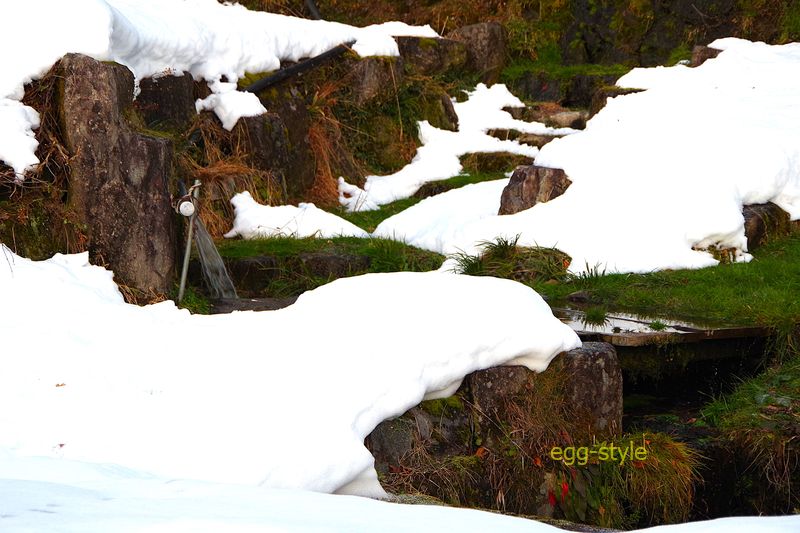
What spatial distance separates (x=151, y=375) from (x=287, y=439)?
725 mm

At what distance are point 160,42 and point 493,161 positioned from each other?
4584 millimetres

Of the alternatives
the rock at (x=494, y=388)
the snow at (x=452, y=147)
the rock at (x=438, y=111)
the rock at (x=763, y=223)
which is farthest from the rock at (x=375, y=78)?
the rock at (x=494, y=388)

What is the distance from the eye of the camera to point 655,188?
8.62 m

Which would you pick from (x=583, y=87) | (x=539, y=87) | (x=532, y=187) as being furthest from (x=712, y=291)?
(x=539, y=87)

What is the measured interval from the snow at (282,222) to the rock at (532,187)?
1326mm

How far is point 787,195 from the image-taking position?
29.7 feet

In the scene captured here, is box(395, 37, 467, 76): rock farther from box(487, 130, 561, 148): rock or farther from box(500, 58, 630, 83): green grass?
box(487, 130, 561, 148): rock

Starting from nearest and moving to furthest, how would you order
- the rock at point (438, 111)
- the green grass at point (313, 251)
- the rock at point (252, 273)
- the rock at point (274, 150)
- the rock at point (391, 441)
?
the rock at point (391, 441) < the green grass at point (313, 251) < the rock at point (252, 273) < the rock at point (274, 150) < the rock at point (438, 111)

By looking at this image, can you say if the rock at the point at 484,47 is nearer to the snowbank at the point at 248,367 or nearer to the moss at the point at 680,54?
the moss at the point at 680,54

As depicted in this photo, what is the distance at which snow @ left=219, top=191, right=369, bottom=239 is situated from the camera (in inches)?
373

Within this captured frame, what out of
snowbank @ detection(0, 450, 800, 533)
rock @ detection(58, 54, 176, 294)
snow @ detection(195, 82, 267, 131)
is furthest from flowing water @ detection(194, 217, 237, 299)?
snowbank @ detection(0, 450, 800, 533)

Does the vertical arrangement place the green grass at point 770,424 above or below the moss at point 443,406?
below

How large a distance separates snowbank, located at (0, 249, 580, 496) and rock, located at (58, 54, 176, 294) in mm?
444

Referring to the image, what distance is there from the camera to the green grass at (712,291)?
21.8 feet
